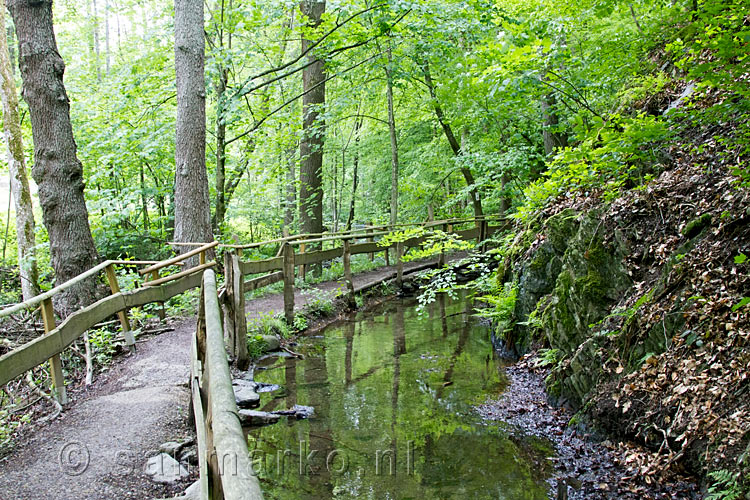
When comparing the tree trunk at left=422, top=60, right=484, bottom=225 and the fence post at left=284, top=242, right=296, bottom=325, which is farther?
the tree trunk at left=422, top=60, right=484, bottom=225

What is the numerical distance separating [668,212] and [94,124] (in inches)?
505

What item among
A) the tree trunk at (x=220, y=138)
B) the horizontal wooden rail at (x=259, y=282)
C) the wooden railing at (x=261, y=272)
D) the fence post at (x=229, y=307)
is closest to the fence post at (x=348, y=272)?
the wooden railing at (x=261, y=272)

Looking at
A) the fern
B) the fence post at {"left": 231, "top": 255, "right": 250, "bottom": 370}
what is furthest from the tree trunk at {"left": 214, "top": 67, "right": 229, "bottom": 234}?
the fern

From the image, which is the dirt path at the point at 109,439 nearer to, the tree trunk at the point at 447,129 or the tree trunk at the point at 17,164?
the tree trunk at the point at 17,164

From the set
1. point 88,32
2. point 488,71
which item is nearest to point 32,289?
point 488,71

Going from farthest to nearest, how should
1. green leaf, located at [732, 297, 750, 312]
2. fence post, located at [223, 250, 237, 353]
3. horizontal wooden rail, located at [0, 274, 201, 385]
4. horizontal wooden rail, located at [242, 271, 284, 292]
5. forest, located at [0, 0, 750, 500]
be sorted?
horizontal wooden rail, located at [242, 271, 284, 292], fence post, located at [223, 250, 237, 353], forest, located at [0, 0, 750, 500], horizontal wooden rail, located at [0, 274, 201, 385], green leaf, located at [732, 297, 750, 312]

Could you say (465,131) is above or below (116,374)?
above

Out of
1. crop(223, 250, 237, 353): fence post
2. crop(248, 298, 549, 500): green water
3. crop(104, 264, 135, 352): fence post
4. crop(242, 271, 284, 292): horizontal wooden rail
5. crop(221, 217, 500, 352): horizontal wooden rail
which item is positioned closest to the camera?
crop(248, 298, 549, 500): green water

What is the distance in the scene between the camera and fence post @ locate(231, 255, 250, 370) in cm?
737

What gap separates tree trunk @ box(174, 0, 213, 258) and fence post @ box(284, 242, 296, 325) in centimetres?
167

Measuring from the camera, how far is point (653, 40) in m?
7.22

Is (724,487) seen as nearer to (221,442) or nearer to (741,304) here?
(741,304)

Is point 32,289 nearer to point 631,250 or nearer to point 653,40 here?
point 631,250

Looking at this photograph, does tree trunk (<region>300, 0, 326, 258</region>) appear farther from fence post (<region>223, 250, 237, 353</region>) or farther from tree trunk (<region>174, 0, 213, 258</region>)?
fence post (<region>223, 250, 237, 353</region>)
